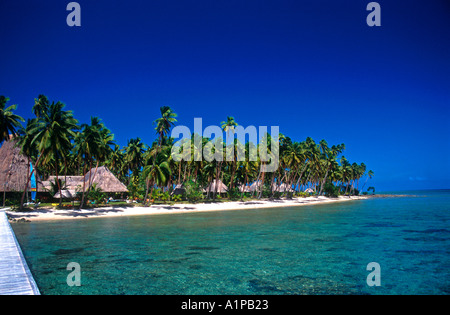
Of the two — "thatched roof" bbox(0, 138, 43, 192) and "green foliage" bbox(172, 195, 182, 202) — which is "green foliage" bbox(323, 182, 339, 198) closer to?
"green foliage" bbox(172, 195, 182, 202)

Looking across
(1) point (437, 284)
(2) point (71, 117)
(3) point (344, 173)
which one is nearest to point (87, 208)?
(2) point (71, 117)

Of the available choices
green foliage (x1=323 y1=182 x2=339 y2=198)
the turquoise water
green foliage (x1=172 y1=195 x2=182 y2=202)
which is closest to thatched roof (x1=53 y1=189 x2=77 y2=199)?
green foliage (x1=172 y1=195 x2=182 y2=202)

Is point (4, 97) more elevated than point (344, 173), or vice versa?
point (4, 97)

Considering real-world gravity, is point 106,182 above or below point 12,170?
below

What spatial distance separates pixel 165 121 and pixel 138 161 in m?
27.0

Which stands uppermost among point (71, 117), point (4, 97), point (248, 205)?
point (4, 97)

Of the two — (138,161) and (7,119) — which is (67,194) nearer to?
(7,119)

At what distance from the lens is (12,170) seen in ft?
124

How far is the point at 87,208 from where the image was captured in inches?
1395

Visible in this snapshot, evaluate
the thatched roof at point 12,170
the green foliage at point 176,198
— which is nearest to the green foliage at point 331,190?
the green foliage at point 176,198

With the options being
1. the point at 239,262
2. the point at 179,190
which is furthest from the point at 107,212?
the point at 239,262

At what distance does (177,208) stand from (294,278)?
108 feet

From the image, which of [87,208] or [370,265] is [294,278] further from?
[87,208]
